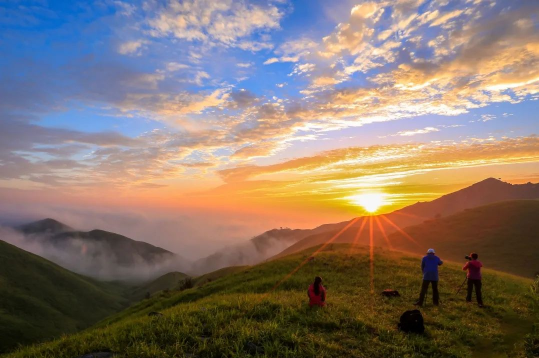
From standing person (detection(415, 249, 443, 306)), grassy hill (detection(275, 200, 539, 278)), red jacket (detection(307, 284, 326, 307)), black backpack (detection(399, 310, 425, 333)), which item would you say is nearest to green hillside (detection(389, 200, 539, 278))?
grassy hill (detection(275, 200, 539, 278))

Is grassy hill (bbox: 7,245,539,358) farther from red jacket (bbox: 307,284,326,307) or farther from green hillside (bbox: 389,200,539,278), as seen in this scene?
green hillside (bbox: 389,200,539,278)

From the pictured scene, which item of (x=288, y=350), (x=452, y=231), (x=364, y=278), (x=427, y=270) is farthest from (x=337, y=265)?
(x=452, y=231)

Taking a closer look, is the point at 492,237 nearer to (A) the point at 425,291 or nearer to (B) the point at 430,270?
(A) the point at 425,291

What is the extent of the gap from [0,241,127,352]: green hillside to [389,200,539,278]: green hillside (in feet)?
394

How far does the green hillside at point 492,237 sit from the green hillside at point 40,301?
394 feet

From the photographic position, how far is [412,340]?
1207cm

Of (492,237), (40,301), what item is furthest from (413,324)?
(40,301)

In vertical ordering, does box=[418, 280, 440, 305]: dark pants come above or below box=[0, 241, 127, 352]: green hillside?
above

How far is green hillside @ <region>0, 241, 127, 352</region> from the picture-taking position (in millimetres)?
93562

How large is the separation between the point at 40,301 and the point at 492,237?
164004 millimetres

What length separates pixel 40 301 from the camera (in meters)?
120

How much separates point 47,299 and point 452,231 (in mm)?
165646

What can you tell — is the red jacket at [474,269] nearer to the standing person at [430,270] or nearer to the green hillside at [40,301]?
the standing person at [430,270]

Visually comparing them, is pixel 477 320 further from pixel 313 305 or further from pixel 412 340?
pixel 313 305
